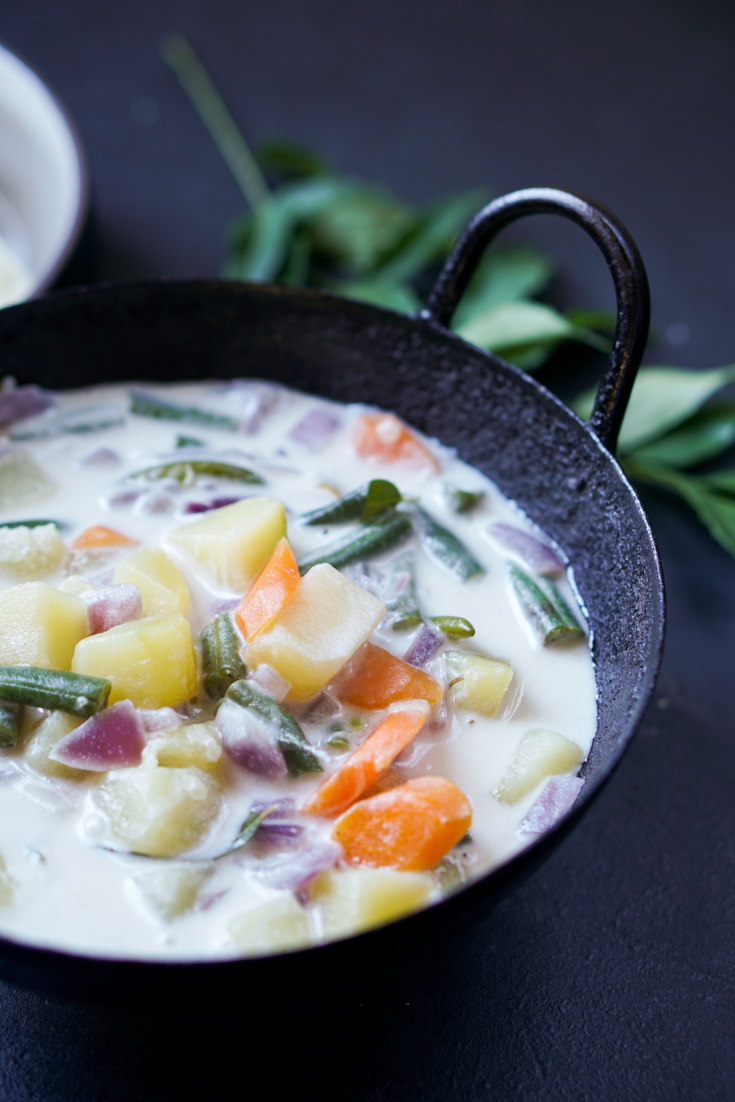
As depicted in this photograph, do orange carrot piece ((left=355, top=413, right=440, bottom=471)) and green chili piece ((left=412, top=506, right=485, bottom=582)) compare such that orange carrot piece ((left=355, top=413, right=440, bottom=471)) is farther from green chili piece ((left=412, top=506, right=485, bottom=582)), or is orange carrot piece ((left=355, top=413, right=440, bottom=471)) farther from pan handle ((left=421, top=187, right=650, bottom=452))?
pan handle ((left=421, top=187, right=650, bottom=452))

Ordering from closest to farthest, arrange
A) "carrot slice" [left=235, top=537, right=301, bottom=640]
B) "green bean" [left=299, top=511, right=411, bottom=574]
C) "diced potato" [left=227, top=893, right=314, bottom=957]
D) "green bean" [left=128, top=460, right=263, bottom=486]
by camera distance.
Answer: "diced potato" [left=227, top=893, right=314, bottom=957] → "carrot slice" [left=235, top=537, right=301, bottom=640] → "green bean" [left=299, top=511, right=411, bottom=574] → "green bean" [left=128, top=460, right=263, bottom=486]

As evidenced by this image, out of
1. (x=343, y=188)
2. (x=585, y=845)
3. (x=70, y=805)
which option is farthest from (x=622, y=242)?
(x=343, y=188)

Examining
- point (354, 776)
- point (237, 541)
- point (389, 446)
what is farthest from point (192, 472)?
point (354, 776)

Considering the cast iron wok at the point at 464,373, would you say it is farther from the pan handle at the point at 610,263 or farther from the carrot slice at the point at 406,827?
the carrot slice at the point at 406,827

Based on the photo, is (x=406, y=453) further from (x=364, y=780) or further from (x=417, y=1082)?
(x=417, y=1082)

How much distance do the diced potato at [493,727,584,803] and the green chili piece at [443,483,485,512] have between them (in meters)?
0.67

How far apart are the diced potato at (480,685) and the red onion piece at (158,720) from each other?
533 millimetres

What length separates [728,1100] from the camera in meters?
1.81

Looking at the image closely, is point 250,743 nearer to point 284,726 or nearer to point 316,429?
point 284,726

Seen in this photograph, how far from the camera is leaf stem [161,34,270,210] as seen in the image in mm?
3801

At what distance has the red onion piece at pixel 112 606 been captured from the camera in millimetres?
1884

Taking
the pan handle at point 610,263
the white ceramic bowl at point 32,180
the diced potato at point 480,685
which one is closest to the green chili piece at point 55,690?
the diced potato at point 480,685

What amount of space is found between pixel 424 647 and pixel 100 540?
0.73 m

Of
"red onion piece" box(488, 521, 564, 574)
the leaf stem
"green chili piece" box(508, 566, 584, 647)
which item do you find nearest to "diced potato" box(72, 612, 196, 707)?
"green chili piece" box(508, 566, 584, 647)
